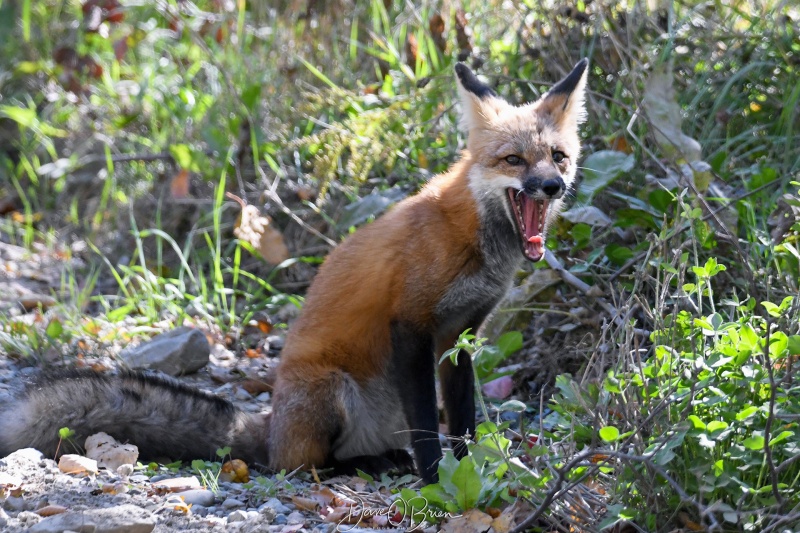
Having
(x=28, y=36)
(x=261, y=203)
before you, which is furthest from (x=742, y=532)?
(x=28, y=36)

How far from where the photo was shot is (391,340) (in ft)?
13.8

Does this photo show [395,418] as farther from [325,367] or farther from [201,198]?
[201,198]

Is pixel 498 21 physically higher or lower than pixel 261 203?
higher

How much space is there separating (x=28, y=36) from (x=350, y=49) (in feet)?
11.6

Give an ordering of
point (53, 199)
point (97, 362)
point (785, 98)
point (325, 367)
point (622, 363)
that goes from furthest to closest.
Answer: point (53, 199) → point (785, 98) → point (97, 362) → point (325, 367) → point (622, 363)

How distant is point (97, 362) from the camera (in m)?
5.23

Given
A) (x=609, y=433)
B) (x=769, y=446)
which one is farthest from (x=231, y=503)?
(x=769, y=446)

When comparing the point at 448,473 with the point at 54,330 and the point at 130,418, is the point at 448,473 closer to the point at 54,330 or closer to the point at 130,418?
the point at 130,418

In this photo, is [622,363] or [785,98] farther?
[785,98]

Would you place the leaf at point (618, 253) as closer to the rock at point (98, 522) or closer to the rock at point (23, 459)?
the rock at point (98, 522)

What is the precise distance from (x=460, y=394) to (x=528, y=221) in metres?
0.94

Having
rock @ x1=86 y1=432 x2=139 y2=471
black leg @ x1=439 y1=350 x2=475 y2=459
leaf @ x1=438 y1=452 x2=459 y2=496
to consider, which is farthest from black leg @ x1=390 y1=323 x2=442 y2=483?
rock @ x1=86 y1=432 x2=139 y2=471

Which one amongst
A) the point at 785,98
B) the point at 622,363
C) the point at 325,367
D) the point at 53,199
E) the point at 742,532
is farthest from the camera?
the point at 53,199

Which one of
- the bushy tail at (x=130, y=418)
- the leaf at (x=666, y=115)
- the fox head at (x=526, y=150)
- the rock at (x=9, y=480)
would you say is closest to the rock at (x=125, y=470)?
the bushy tail at (x=130, y=418)
